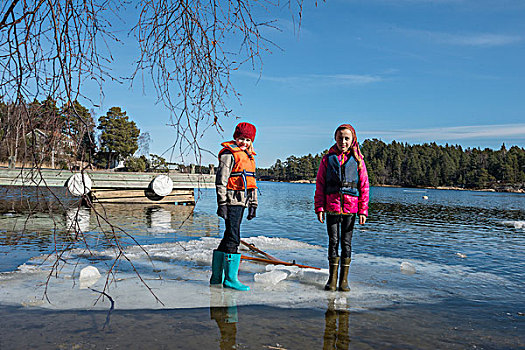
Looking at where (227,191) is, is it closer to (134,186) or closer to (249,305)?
(249,305)

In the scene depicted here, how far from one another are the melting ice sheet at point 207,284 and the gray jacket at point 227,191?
1.05 meters

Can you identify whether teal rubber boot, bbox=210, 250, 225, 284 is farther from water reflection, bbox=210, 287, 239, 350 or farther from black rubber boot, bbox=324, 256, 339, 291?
black rubber boot, bbox=324, 256, 339, 291

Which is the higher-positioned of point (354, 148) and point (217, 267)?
point (354, 148)

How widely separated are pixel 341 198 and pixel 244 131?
4.72 feet

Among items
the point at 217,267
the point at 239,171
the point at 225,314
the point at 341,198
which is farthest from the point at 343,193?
the point at 225,314

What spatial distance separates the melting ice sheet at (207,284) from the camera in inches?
159

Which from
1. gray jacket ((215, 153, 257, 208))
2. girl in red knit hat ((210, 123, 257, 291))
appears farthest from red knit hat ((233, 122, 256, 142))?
gray jacket ((215, 153, 257, 208))

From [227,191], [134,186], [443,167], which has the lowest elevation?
[134,186]

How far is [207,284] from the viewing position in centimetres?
478

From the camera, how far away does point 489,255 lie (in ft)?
29.5

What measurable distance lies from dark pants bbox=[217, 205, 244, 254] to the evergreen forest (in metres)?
103

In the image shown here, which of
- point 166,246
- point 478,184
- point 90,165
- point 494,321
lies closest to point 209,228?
point 166,246

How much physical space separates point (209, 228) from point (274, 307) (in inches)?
339

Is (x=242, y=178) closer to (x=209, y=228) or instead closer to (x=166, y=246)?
(x=166, y=246)
